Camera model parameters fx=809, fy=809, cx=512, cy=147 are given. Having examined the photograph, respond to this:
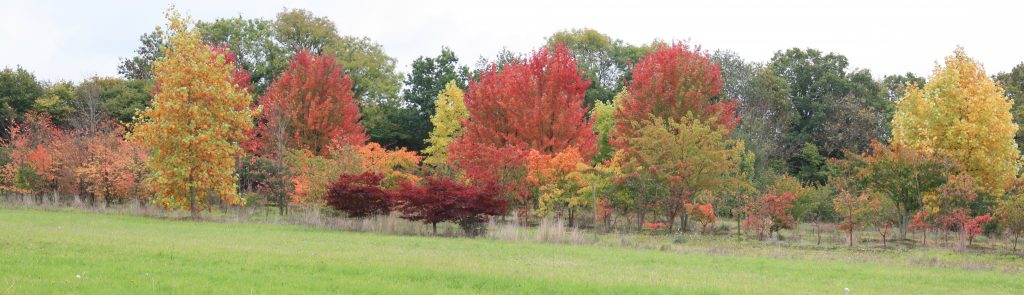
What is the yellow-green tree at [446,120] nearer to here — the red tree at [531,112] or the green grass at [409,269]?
the red tree at [531,112]

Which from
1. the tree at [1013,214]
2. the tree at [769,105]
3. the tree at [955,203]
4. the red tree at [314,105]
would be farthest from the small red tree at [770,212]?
the tree at [769,105]

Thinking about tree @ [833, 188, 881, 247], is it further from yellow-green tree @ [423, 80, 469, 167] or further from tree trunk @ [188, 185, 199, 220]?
yellow-green tree @ [423, 80, 469, 167]

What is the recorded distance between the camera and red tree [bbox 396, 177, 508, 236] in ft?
75.6

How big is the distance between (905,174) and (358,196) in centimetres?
1642

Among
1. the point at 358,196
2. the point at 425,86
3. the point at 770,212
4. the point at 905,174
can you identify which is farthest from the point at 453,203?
the point at 425,86

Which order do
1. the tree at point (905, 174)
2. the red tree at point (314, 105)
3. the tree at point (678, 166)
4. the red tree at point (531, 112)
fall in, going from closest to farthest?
the tree at point (905, 174) < the tree at point (678, 166) < the red tree at point (531, 112) < the red tree at point (314, 105)

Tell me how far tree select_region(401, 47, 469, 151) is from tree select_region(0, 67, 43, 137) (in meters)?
23.6

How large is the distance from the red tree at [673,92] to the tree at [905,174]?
8.48 m

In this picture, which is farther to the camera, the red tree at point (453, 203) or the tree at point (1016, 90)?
the tree at point (1016, 90)

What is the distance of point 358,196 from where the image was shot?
2539 centimetres

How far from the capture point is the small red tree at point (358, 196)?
2527 cm

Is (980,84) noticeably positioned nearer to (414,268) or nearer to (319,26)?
(414,268)

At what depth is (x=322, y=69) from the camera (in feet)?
142

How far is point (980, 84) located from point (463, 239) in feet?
65.6
